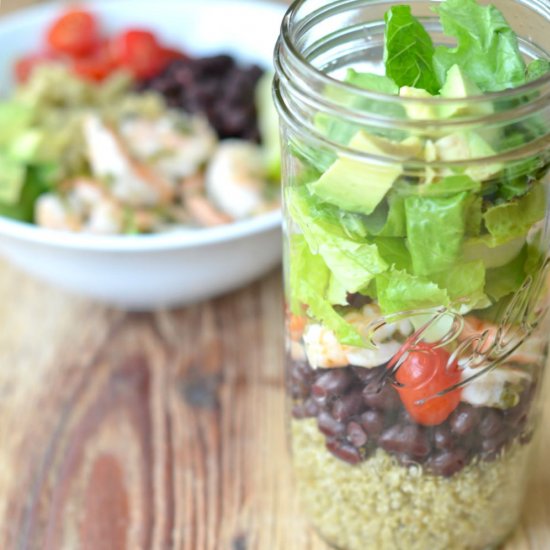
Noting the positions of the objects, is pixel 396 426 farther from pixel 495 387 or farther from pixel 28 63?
pixel 28 63

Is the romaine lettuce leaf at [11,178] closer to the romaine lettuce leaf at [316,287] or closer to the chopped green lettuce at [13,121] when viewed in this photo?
the chopped green lettuce at [13,121]

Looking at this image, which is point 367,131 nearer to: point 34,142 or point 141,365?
point 141,365

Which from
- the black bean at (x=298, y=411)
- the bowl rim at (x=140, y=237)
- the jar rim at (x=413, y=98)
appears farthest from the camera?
the bowl rim at (x=140, y=237)

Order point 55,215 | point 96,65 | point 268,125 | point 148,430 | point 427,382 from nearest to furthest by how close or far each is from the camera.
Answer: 1. point 427,382
2. point 148,430
3. point 55,215
4. point 268,125
5. point 96,65

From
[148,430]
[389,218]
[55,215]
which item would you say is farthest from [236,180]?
[389,218]

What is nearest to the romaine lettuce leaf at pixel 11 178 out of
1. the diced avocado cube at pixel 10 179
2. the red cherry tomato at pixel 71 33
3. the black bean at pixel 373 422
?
the diced avocado cube at pixel 10 179

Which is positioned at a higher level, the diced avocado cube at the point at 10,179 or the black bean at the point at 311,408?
the black bean at the point at 311,408

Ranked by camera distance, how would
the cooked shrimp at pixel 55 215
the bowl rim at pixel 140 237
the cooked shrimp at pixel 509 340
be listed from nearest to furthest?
the cooked shrimp at pixel 509 340
the bowl rim at pixel 140 237
the cooked shrimp at pixel 55 215
